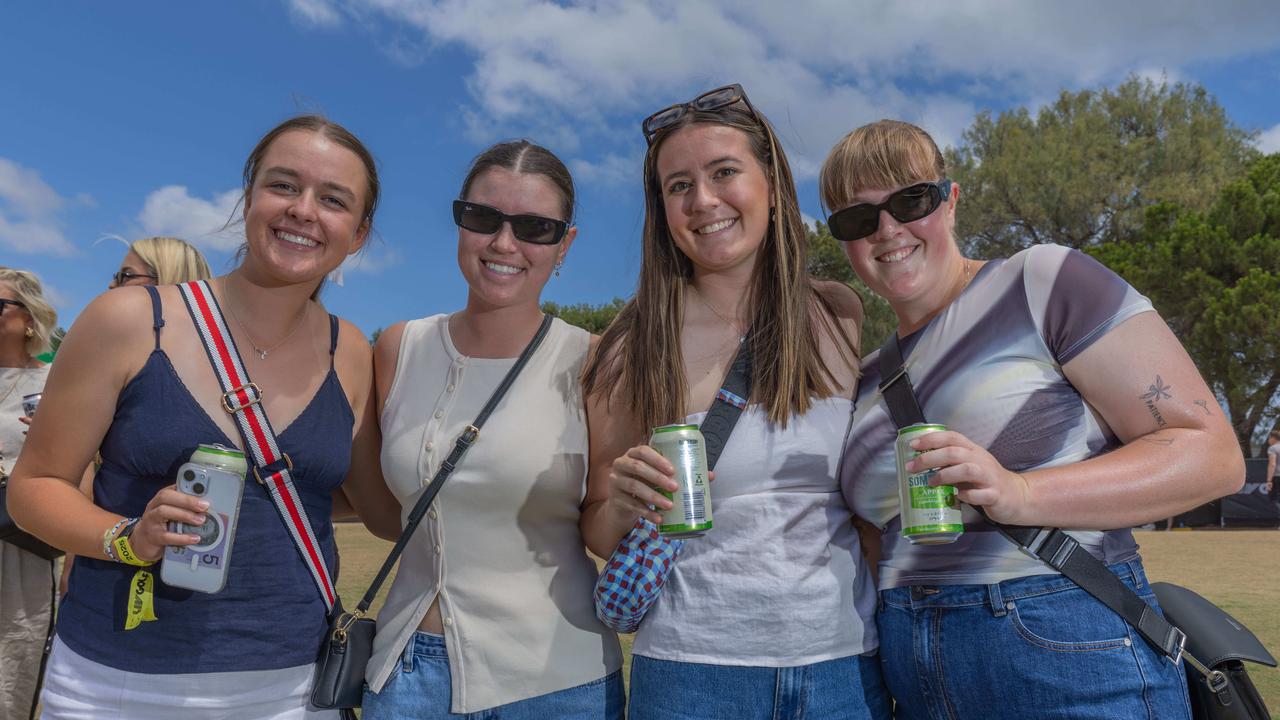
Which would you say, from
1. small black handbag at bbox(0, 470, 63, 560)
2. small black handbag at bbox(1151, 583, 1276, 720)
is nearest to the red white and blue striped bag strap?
small black handbag at bbox(1151, 583, 1276, 720)

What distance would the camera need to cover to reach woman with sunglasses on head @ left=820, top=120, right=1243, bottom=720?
1.98m

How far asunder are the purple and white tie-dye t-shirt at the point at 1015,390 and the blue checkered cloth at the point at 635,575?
58 centimetres

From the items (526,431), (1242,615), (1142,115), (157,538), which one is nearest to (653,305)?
(526,431)

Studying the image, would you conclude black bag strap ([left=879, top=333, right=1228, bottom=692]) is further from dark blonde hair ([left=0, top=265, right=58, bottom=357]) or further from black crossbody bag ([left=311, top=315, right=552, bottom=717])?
dark blonde hair ([left=0, top=265, right=58, bottom=357])

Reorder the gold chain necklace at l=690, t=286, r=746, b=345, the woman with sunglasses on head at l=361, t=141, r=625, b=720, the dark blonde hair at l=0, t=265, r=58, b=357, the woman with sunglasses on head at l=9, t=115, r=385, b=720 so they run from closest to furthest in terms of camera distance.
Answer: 1. the woman with sunglasses on head at l=9, t=115, r=385, b=720
2. the woman with sunglasses on head at l=361, t=141, r=625, b=720
3. the gold chain necklace at l=690, t=286, r=746, b=345
4. the dark blonde hair at l=0, t=265, r=58, b=357

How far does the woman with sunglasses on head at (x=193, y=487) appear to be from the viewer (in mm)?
2162

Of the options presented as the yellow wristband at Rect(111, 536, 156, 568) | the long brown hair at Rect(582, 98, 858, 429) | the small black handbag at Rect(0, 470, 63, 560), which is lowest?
the yellow wristband at Rect(111, 536, 156, 568)

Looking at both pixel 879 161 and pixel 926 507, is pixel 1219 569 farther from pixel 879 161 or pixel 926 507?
pixel 926 507

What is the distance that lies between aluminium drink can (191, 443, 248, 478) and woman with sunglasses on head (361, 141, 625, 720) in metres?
0.57

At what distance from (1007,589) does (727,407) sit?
2.71 ft

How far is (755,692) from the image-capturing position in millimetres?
2219

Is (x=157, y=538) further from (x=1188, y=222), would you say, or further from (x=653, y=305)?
(x=1188, y=222)

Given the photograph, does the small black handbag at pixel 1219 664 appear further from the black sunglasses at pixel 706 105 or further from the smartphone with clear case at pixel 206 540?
the smartphone with clear case at pixel 206 540

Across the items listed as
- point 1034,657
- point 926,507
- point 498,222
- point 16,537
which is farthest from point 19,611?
point 1034,657
